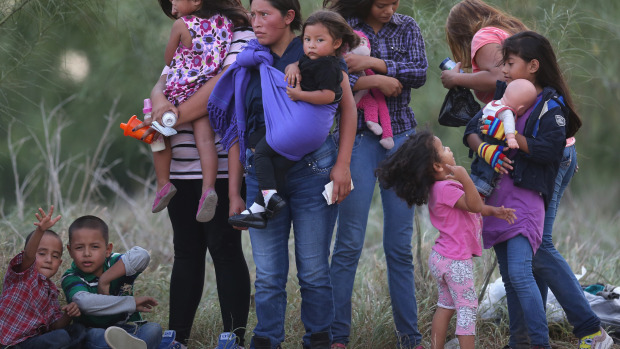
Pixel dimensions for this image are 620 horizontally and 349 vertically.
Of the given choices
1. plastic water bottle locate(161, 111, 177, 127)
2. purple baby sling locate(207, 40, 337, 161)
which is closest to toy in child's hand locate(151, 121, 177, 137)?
plastic water bottle locate(161, 111, 177, 127)

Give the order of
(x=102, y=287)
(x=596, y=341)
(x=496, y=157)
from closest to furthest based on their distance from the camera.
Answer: (x=496, y=157) → (x=102, y=287) → (x=596, y=341)

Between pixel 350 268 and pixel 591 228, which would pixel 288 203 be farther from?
pixel 591 228

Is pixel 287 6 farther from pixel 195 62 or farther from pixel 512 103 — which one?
pixel 512 103

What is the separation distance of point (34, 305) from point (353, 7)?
2.00m

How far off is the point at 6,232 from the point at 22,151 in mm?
4314

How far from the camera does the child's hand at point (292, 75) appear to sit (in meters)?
3.32

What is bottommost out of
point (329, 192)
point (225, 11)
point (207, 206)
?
point (329, 192)

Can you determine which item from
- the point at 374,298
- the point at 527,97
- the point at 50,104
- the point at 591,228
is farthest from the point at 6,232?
the point at 591,228

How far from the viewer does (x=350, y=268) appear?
12.6 feet

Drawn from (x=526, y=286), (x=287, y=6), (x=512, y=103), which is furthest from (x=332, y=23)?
(x=526, y=286)

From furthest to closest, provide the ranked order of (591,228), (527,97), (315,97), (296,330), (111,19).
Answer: (591,228) → (111,19) → (296,330) → (527,97) → (315,97)

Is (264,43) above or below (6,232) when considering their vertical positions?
above

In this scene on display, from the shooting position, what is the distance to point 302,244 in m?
3.49

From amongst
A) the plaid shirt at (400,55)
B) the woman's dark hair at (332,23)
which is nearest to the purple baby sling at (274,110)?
the woman's dark hair at (332,23)
